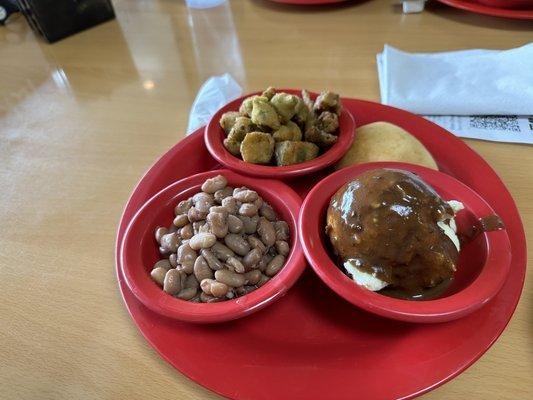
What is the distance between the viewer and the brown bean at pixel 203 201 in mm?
703

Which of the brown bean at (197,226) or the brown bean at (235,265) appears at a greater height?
the brown bean at (197,226)

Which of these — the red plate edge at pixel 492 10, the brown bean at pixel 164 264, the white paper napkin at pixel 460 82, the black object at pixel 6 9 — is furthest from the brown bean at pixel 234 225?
the black object at pixel 6 9

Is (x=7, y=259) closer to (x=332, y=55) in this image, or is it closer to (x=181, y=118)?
(x=181, y=118)

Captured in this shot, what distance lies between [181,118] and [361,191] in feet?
2.06

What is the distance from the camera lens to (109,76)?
130 cm

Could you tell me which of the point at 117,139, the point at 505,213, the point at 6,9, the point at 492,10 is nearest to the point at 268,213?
the point at 505,213

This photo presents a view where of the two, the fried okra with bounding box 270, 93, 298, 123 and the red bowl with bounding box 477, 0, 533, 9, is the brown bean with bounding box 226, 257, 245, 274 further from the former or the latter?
the red bowl with bounding box 477, 0, 533, 9

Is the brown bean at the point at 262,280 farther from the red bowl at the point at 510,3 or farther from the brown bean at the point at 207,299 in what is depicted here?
the red bowl at the point at 510,3

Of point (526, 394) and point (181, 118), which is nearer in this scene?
point (526, 394)

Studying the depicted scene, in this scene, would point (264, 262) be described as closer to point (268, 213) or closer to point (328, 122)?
point (268, 213)

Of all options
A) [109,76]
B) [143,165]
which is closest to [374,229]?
[143,165]

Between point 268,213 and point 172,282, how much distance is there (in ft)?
0.68

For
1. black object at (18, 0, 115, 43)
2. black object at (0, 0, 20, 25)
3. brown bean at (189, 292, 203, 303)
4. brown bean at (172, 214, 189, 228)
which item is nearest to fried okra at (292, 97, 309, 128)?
brown bean at (172, 214, 189, 228)

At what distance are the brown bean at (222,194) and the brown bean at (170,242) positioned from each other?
10cm
